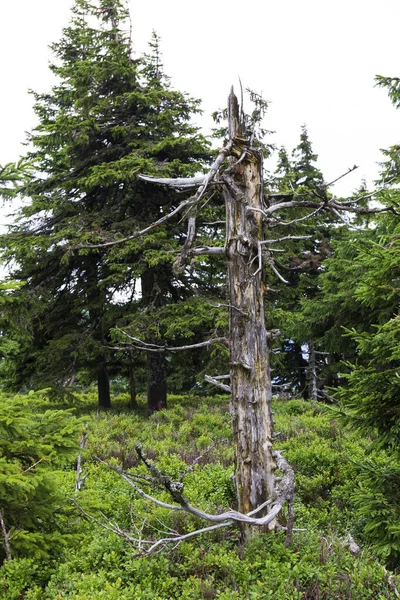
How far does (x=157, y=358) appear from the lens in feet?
46.0

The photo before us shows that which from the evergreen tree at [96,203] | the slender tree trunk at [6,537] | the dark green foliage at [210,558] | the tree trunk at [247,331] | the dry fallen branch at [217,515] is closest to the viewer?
the dry fallen branch at [217,515]

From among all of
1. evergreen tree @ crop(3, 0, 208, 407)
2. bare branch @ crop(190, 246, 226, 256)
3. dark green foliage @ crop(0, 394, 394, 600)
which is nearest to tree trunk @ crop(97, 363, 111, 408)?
evergreen tree @ crop(3, 0, 208, 407)

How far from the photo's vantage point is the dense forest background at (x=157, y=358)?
430 cm

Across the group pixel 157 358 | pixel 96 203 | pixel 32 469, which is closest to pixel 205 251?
pixel 32 469

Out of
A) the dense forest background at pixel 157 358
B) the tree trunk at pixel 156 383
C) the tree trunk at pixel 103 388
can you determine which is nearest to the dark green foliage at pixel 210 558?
the dense forest background at pixel 157 358

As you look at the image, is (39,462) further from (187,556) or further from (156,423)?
(156,423)

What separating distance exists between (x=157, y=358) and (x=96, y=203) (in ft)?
18.9

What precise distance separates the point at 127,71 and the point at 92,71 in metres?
1.06

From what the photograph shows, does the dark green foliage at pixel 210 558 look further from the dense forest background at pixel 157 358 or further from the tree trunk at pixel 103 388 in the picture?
the tree trunk at pixel 103 388

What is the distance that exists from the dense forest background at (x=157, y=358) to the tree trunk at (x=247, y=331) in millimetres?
196

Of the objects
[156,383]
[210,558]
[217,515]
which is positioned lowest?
[210,558]

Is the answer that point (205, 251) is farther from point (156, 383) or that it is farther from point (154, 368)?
point (156, 383)

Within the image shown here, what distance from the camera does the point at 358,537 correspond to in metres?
6.08

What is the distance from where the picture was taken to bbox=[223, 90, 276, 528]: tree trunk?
5.00 meters
